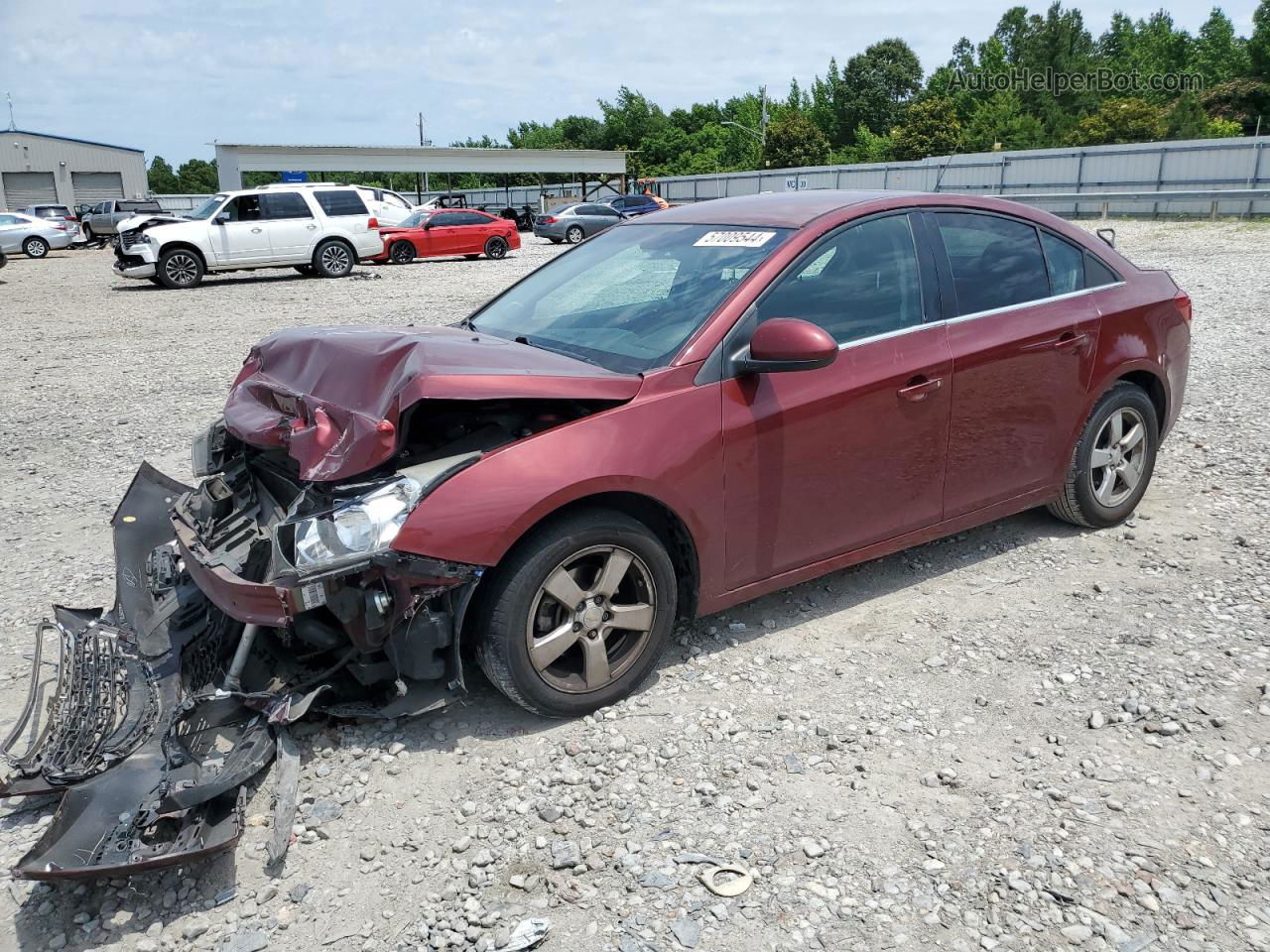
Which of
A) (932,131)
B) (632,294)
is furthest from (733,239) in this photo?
(932,131)

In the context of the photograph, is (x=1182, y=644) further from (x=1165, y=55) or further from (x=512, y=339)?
(x=1165, y=55)

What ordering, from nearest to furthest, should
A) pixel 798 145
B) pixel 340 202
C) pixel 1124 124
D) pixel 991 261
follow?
1. pixel 991 261
2. pixel 340 202
3. pixel 1124 124
4. pixel 798 145

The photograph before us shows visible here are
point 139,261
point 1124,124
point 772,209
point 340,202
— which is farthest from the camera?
point 1124,124

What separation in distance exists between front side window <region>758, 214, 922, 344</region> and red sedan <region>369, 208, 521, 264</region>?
21.3 m

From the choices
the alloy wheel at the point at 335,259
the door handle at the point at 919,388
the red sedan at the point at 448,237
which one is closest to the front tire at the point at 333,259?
the alloy wheel at the point at 335,259

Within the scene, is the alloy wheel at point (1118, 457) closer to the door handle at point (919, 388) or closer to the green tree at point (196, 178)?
the door handle at point (919, 388)

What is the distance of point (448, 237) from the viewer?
24891mm

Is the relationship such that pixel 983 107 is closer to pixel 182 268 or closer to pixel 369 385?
pixel 182 268

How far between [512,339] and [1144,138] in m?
55.2

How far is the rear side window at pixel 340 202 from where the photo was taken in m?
20.2

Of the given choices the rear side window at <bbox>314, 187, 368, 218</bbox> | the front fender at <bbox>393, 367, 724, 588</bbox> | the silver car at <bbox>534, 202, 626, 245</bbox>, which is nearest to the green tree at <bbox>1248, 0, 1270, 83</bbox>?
the silver car at <bbox>534, 202, 626, 245</bbox>

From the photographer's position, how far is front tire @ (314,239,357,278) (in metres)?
20.2

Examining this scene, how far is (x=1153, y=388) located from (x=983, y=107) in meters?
65.5

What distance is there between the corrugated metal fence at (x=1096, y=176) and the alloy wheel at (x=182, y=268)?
578 inches
